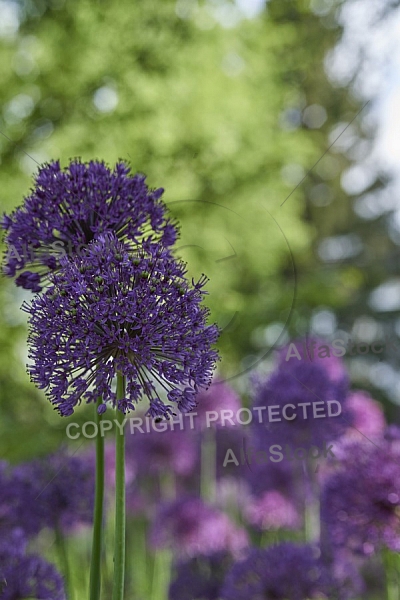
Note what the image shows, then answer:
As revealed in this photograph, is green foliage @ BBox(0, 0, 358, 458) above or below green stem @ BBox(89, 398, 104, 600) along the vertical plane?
above

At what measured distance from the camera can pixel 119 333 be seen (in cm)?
62

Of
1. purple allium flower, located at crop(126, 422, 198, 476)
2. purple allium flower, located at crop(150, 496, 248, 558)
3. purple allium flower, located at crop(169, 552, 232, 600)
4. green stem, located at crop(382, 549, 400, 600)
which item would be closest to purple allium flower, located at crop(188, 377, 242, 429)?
purple allium flower, located at crop(126, 422, 198, 476)

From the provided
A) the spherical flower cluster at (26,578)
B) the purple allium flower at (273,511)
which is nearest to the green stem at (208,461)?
the purple allium flower at (273,511)

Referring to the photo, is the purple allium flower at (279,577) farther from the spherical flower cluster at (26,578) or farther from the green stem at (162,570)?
the green stem at (162,570)

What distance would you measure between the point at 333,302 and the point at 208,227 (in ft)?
4.65

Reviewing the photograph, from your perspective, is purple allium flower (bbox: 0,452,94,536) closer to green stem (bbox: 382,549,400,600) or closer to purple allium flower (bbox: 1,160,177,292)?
purple allium flower (bbox: 1,160,177,292)

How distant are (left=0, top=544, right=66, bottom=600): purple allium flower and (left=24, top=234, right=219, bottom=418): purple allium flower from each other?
364 mm

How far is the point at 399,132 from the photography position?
1.79 m

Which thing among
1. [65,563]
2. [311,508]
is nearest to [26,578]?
[65,563]

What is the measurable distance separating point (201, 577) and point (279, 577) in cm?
34

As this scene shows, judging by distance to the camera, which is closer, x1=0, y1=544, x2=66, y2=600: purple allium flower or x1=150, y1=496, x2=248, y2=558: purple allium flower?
x1=0, y1=544, x2=66, y2=600: purple allium flower

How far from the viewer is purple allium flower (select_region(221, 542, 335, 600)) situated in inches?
41.8

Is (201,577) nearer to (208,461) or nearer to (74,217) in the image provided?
(208,461)

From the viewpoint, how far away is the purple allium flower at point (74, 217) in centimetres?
74
